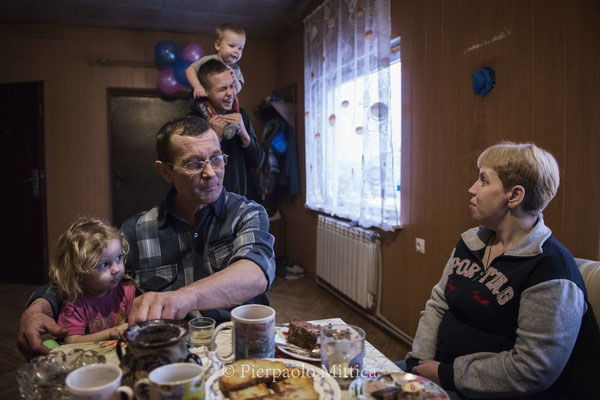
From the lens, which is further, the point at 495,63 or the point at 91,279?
the point at 495,63

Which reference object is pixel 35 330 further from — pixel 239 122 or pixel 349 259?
pixel 349 259

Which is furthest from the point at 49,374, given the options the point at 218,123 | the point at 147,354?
the point at 218,123

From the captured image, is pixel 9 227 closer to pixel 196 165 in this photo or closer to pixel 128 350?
pixel 196 165

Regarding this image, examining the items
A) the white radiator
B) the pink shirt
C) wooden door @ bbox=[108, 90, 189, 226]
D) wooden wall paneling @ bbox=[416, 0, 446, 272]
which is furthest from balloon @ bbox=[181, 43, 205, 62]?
the pink shirt

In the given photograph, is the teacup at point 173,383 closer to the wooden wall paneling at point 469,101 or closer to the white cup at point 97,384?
the white cup at point 97,384

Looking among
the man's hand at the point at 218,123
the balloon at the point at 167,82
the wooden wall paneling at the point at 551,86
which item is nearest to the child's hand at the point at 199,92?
the man's hand at the point at 218,123

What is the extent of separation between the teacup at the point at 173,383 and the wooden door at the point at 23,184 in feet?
15.9

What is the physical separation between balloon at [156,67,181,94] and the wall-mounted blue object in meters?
3.75

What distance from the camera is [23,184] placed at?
4715 mm

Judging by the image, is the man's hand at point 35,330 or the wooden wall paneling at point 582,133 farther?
the wooden wall paneling at point 582,133

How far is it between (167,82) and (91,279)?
401 cm

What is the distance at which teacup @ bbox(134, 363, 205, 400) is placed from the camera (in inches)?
24.9

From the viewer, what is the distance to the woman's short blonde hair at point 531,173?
1.29m

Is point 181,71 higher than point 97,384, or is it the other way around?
point 181,71
